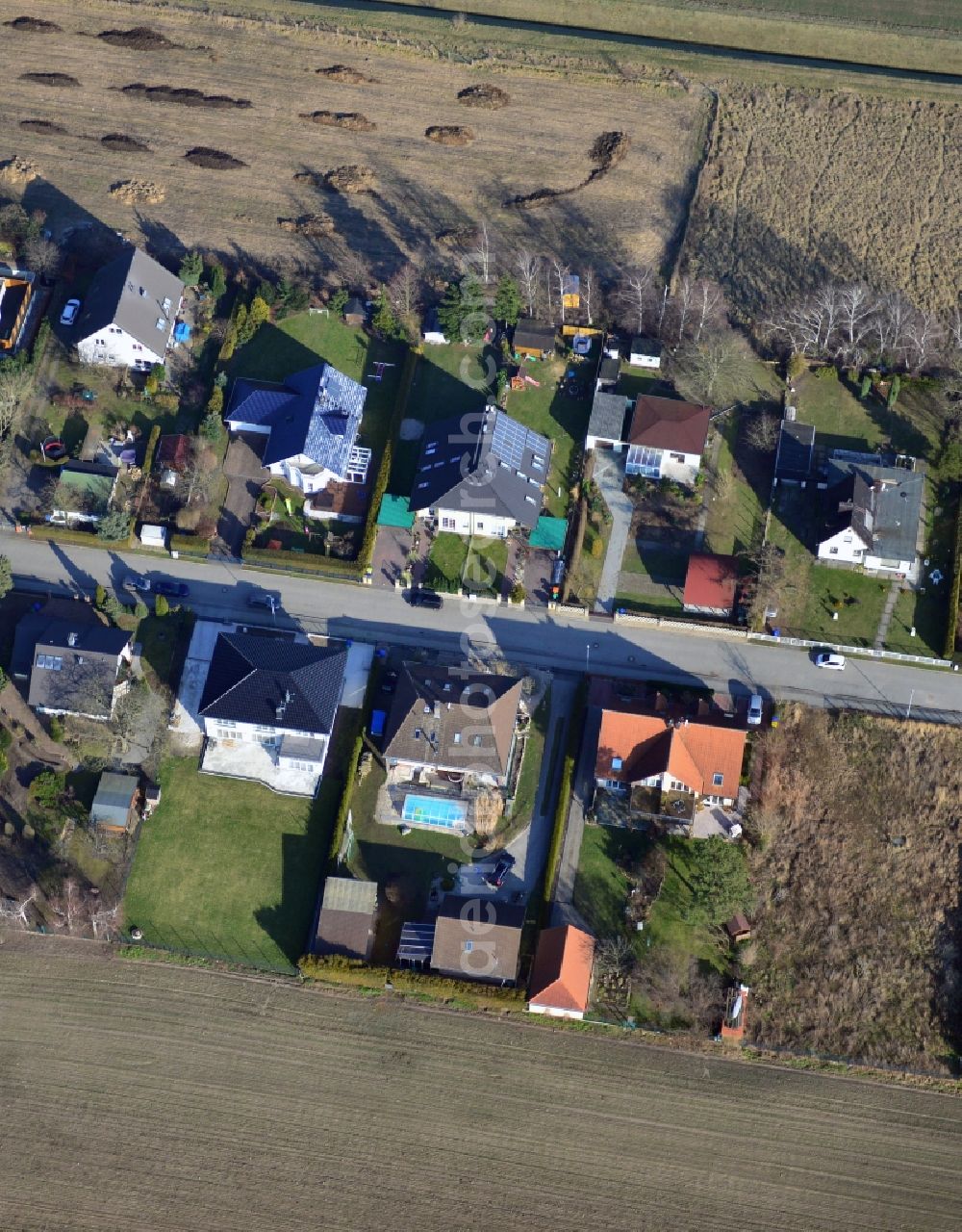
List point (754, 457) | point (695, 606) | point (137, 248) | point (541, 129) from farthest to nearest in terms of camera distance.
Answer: point (541, 129)
point (137, 248)
point (754, 457)
point (695, 606)

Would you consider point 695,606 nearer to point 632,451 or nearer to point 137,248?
point 632,451

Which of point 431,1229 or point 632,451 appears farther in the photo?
point 632,451

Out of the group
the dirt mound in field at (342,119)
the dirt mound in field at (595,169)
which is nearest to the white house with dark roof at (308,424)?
the dirt mound in field at (595,169)

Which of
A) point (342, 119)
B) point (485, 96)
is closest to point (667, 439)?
point (485, 96)

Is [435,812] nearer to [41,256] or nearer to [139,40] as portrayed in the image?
[41,256]

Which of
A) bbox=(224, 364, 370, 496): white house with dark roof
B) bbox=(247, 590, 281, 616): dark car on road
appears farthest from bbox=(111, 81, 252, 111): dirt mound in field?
bbox=(247, 590, 281, 616): dark car on road

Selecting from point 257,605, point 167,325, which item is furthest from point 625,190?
point 257,605

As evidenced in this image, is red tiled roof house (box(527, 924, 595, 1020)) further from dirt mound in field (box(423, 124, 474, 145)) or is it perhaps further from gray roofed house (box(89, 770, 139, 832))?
dirt mound in field (box(423, 124, 474, 145))

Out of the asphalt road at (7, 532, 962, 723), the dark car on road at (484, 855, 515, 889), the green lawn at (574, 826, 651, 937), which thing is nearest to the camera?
the green lawn at (574, 826, 651, 937)
